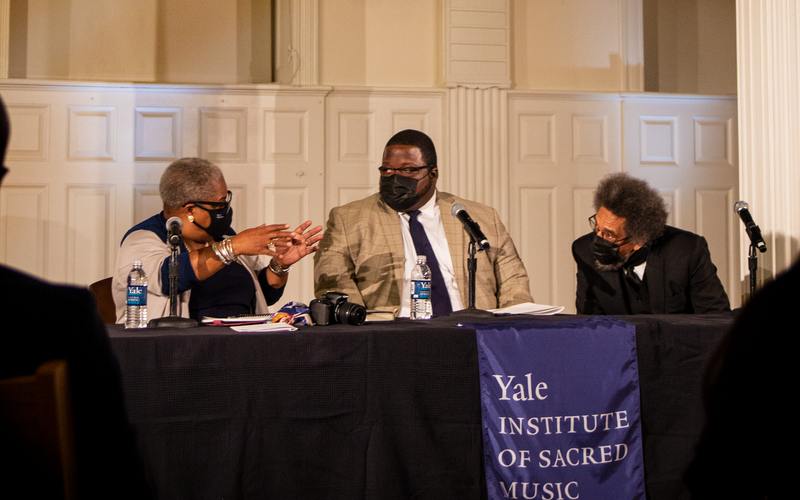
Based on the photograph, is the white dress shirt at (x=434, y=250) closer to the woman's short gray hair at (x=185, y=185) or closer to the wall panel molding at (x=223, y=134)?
the woman's short gray hair at (x=185, y=185)

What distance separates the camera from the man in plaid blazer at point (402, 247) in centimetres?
346

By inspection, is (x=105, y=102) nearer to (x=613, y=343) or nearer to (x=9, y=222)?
(x=9, y=222)

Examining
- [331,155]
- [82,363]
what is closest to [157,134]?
[331,155]

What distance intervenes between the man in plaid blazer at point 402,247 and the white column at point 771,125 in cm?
120

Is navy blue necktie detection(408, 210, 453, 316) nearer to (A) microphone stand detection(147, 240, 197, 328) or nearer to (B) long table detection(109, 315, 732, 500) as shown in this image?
(B) long table detection(109, 315, 732, 500)

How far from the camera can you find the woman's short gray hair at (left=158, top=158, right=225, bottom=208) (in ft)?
9.87

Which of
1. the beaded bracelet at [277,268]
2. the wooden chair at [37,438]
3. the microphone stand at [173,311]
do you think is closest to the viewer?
the wooden chair at [37,438]

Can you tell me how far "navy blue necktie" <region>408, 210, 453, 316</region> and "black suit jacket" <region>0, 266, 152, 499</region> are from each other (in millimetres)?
2426

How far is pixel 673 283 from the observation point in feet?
11.3

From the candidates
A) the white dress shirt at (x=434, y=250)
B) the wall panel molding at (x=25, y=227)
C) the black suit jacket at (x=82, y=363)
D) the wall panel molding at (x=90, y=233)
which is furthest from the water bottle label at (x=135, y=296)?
the wall panel molding at (x=25, y=227)

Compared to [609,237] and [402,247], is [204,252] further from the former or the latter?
[609,237]

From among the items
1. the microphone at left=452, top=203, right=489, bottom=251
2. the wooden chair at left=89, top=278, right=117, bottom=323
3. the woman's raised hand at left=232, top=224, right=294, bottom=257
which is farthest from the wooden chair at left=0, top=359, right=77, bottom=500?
the wooden chair at left=89, top=278, right=117, bottom=323

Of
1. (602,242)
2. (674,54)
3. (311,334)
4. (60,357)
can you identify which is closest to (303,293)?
(602,242)

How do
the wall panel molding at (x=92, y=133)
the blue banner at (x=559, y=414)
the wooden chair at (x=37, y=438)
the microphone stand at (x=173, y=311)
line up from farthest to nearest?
the wall panel molding at (x=92, y=133)
the microphone stand at (x=173, y=311)
the blue banner at (x=559, y=414)
the wooden chair at (x=37, y=438)
